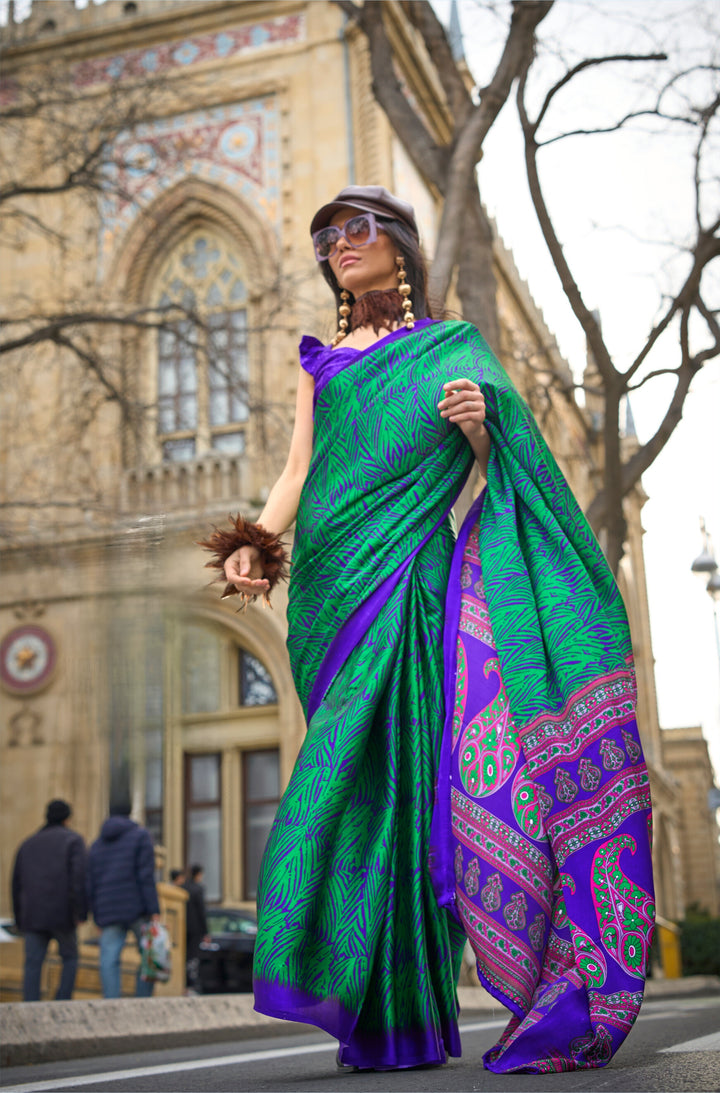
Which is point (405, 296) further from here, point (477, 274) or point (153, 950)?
point (477, 274)

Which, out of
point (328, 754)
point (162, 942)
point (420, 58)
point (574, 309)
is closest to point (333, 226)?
point (328, 754)

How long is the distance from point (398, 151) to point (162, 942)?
43.8 feet

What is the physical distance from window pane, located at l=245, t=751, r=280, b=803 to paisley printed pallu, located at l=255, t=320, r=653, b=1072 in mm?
16188

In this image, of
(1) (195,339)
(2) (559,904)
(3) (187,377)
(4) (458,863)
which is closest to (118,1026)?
(4) (458,863)

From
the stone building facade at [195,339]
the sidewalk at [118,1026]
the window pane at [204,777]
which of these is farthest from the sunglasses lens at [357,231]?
the window pane at [204,777]

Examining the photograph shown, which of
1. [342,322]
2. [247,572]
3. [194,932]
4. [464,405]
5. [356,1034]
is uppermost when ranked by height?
[342,322]

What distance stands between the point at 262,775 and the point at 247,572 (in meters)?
16.3

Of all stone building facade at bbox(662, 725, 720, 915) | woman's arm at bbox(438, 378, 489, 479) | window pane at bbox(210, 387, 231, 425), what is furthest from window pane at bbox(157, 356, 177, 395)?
stone building facade at bbox(662, 725, 720, 915)

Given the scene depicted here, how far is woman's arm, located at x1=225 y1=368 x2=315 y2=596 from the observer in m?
3.54

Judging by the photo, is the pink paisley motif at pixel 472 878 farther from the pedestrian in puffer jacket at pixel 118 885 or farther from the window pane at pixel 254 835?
the window pane at pixel 254 835

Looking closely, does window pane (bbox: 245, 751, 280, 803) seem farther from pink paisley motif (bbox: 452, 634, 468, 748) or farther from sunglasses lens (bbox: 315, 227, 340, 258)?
pink paisley motif (bbox: 452, 634, 468, 748)

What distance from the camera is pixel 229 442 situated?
64.2 feet

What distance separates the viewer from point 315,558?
137 inches

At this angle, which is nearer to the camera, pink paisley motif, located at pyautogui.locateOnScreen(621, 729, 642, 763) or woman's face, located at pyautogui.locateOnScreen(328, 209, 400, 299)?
pink paisley motif, located at pyautogui.locateOnScreen(621, 729, 642, 763)
